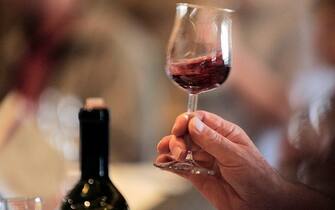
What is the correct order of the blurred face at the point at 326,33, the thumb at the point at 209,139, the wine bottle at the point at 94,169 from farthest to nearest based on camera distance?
the blurred face at the point at 326,33
the thumb at the point at 209,139
the wine bottle at the point at 94,169

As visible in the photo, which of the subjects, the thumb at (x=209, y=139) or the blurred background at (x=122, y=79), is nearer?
the thumb at (x=209, y=139)

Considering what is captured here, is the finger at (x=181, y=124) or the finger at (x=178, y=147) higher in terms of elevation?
the finger at (x=181, y=124)

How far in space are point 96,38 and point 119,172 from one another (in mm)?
279

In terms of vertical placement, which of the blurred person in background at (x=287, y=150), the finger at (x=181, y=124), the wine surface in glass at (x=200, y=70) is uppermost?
the wine surface in glass at (x=200, y=70)

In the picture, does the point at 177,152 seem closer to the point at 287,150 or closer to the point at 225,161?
the point at 225,161

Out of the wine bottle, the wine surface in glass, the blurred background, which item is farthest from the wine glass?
the blurred background

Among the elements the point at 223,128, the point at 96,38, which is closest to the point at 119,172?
the point at 96,38

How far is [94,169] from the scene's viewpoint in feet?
2.35

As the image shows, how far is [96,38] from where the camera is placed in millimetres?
1317

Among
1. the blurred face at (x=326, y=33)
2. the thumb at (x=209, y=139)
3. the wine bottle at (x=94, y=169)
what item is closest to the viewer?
the wine bottle at (x=94, y=169)

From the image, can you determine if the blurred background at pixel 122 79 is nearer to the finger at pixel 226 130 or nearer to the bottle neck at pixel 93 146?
the finger at pixel 226 130

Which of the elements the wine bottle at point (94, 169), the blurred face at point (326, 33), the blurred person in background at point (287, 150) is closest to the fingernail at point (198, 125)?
the blurred person in background at point (287, 150)

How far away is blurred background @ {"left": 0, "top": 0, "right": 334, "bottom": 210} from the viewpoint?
121 cm

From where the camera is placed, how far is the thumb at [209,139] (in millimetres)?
816
